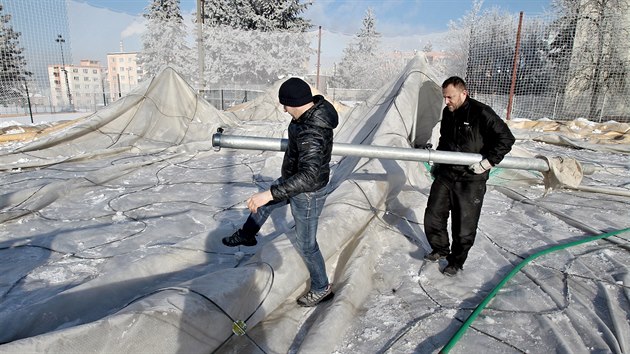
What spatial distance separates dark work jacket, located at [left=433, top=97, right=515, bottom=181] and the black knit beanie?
118 centimetres

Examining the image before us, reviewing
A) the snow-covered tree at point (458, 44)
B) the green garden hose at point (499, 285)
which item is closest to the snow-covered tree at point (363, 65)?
the snow-covered tree at point (458, 44)

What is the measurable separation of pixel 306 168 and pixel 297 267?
652 millimetres

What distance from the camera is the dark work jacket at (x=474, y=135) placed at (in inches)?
95.0

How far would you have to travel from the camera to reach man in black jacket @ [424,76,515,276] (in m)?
2.43

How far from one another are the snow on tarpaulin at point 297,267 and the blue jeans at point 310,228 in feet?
0.31

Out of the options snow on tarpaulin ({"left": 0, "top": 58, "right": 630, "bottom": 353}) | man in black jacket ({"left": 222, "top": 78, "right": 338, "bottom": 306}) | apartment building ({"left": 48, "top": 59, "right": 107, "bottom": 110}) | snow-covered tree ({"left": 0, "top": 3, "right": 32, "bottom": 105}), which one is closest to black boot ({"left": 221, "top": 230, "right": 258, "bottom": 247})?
snow on tarpaulin ({"left": 0, "top": 58, "right": 630, "bottom": 353})

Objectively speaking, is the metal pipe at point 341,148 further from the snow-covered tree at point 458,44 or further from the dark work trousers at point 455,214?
the snow-covered tree at point 458,44

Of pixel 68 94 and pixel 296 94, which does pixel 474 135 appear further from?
pixel 68 94

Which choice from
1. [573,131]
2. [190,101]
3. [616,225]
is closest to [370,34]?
[573,131]

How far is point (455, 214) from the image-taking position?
8.50 feet

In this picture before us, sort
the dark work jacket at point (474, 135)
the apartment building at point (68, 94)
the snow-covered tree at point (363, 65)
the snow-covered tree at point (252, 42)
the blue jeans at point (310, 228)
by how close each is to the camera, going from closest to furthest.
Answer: the blue jeans at point (310, 228), the dark work jacket at point (474, 135), the apartment building at point (68, 94), the snow-covered tree at point (252, 42), the snow-covered tree at point (363, 65)

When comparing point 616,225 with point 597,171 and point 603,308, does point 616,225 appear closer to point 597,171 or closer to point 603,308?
point 603,308

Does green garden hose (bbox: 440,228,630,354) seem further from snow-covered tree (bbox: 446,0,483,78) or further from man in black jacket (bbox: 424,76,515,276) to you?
snow-covered tree (bbox: 446,0,483,78)

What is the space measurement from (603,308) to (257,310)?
1987 millimetres
